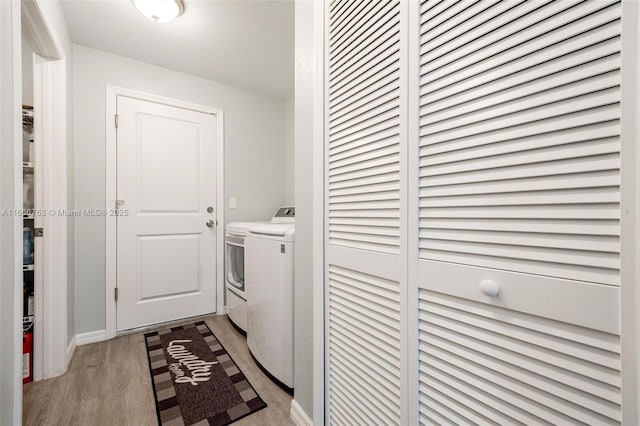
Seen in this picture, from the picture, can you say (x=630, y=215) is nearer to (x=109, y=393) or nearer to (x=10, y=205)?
(x=10, y=205)

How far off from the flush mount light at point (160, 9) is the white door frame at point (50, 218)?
0.52 meters

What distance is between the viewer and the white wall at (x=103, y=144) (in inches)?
80.4

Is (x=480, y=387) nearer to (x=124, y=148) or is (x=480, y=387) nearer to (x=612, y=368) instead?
(x=612, y=368)

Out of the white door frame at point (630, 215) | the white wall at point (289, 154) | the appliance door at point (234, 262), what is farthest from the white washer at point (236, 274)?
the white door frame at point (630, 215)

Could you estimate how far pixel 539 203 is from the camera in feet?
1.74

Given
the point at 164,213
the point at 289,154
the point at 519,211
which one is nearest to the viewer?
the point at 519,211

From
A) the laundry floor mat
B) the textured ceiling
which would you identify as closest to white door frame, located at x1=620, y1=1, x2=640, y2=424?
the laundry floor mat

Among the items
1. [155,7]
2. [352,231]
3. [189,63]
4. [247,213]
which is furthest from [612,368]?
[189,63]

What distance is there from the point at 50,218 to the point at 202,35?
5.15 feet

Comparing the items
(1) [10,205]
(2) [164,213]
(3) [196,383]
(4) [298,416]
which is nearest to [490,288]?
(4) [298,416]

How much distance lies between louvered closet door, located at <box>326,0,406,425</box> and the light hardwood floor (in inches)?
21.9

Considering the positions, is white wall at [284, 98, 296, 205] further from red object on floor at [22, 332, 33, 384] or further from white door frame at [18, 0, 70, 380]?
red object on floor at [22, 332, 33, 384]

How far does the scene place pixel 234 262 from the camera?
99.0 inches

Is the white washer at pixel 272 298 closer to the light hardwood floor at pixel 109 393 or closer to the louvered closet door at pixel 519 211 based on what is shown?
the light hardwood floor at pixel 109 393
